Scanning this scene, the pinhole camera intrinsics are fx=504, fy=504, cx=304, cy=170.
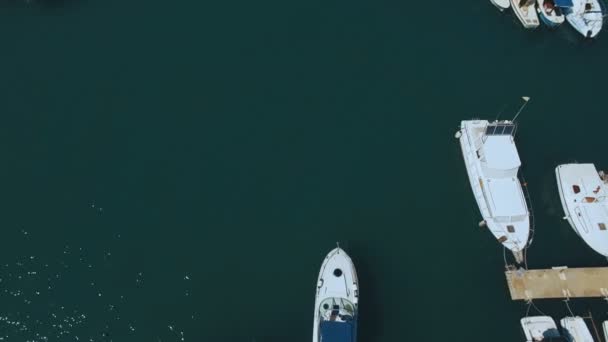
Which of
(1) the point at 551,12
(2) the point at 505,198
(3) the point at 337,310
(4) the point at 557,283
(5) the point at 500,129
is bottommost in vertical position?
(3) the point at 337,310

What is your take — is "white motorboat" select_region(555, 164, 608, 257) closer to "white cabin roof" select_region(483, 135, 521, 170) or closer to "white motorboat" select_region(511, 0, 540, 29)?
"white cabin roof" select_region(483, 135, 521, 170)

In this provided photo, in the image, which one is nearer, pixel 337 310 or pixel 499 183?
pixel 337 310

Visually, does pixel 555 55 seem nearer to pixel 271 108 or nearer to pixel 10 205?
pixel 271 108

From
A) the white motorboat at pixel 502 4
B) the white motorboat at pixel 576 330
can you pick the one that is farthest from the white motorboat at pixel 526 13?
the white motorboat at pixel 576 330

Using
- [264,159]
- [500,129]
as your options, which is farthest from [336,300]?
[500,129]

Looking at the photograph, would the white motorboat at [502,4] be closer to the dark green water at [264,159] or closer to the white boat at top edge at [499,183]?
the dark green water at [264,159]

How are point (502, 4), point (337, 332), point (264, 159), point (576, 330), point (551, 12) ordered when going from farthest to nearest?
point (502, 4) < point (551, 12) < point (264, 159) < point (576, 330) < point (337, 332)

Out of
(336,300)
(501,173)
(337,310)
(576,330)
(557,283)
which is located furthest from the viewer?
(501,173)

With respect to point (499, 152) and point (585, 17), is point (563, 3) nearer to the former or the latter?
point (585, 17)
